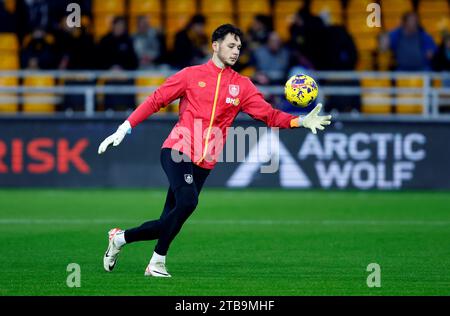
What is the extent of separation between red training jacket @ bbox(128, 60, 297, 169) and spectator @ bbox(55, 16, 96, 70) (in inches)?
431

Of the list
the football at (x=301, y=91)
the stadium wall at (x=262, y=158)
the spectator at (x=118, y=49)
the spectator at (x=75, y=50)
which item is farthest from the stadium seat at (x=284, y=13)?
the football at (x=301, y=91)

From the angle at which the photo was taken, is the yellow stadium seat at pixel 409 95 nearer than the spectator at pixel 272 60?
No

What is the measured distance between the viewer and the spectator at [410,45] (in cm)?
2106

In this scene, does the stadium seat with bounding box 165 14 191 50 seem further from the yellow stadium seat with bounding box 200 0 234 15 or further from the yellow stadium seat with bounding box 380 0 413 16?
the yellow stadium seat with bounding box 380 0 413 16

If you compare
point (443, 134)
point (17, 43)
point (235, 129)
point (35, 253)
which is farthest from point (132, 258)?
point (17, 43)

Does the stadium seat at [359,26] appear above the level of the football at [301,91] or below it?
above

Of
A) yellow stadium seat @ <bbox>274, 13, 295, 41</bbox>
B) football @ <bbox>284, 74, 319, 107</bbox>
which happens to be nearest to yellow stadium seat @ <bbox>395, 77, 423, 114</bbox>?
yellow stadium seat @ <bbox>274, 13, 295, 41</bbox>

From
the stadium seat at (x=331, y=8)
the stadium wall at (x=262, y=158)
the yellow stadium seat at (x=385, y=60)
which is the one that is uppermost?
the stadium seat at (x=331, y=8)

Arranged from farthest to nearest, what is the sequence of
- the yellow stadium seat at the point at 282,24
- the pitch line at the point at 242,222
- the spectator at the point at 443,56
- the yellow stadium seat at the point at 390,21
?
the yellow stadium seat at the point at 390,21
the yellow stadium seat at the point at 282,24
the spectator at the point at 443,56
the pitch line at the point at 242,222

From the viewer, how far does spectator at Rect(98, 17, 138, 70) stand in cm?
2058

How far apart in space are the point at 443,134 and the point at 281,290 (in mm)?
11644

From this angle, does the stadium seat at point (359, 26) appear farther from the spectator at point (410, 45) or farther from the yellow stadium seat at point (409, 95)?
the spectator at point (410, 45)

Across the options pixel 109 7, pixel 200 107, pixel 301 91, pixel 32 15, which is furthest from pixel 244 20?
pixel 200 107

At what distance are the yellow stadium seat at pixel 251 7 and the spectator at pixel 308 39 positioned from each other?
325 centimetres
